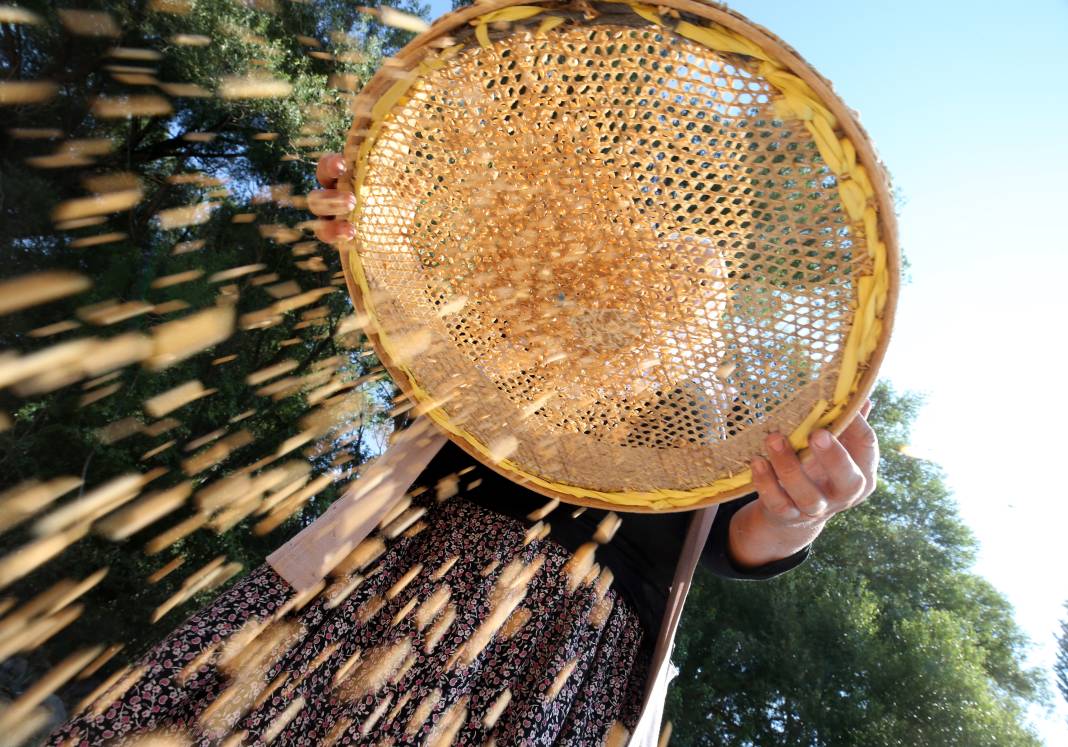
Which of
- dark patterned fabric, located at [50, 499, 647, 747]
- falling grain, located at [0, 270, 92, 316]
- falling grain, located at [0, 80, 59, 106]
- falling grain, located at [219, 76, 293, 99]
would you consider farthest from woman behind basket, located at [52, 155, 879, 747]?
falling grain, located at [0, 80, 59, 106]

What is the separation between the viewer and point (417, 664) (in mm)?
819

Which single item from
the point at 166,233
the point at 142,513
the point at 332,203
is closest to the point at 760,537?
the point at 332,203

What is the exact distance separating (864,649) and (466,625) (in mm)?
5053

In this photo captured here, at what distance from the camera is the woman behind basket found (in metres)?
0.67

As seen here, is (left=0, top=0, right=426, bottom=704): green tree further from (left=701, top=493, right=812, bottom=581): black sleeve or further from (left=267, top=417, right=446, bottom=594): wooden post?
(left=701, top=493, right=812, bottom=581): black sleeve

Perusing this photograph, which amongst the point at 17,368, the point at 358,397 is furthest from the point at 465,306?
the point at 358,397

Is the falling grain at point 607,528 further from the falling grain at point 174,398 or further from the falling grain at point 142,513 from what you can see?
the falling grain at point 142,513

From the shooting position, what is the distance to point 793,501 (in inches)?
26.2

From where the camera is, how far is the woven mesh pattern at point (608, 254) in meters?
0.61

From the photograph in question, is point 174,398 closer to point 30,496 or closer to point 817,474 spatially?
point 30,496

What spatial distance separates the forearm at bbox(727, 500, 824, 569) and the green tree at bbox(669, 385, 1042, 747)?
4556 mm

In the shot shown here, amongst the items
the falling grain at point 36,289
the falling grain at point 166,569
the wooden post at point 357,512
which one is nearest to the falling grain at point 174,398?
the falling grain at point 36,289

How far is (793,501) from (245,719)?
2.15 ft

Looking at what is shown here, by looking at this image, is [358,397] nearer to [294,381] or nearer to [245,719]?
[294,381]
